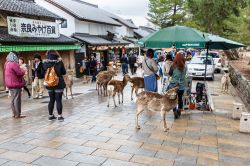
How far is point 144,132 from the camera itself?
288 inches

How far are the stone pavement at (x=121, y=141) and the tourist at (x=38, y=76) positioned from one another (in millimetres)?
3253

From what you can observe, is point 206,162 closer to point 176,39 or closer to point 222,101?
point 176,39

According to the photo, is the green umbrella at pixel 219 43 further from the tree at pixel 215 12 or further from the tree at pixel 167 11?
the tree at pixel 167 11

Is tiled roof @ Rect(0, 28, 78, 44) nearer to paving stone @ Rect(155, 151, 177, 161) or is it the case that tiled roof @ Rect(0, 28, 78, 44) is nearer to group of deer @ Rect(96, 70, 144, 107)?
group of deer @ Rect(96, 70, 144, 107)

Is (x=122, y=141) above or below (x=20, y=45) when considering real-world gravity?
below

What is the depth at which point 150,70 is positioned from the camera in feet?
32.0

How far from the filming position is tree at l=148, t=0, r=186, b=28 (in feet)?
140

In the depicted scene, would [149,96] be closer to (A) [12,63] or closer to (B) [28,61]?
(A) [12,63]

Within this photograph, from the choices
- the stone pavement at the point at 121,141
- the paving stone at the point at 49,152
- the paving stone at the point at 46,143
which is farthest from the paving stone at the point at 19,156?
the paving stone at the point at 46,143

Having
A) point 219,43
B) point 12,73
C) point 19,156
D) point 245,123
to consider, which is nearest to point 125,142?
point 19,156

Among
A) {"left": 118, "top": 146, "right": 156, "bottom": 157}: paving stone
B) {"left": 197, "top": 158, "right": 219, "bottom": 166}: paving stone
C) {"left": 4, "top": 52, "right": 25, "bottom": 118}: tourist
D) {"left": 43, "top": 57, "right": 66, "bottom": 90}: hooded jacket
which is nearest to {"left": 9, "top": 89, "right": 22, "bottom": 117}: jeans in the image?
{"left": 4, "top": 52, "right": 25, "bottom": 118}: tourist

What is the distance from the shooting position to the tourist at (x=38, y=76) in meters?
12.2

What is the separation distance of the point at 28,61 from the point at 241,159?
14.7 metres

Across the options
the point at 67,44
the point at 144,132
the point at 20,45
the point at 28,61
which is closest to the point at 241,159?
the point at 144,132
